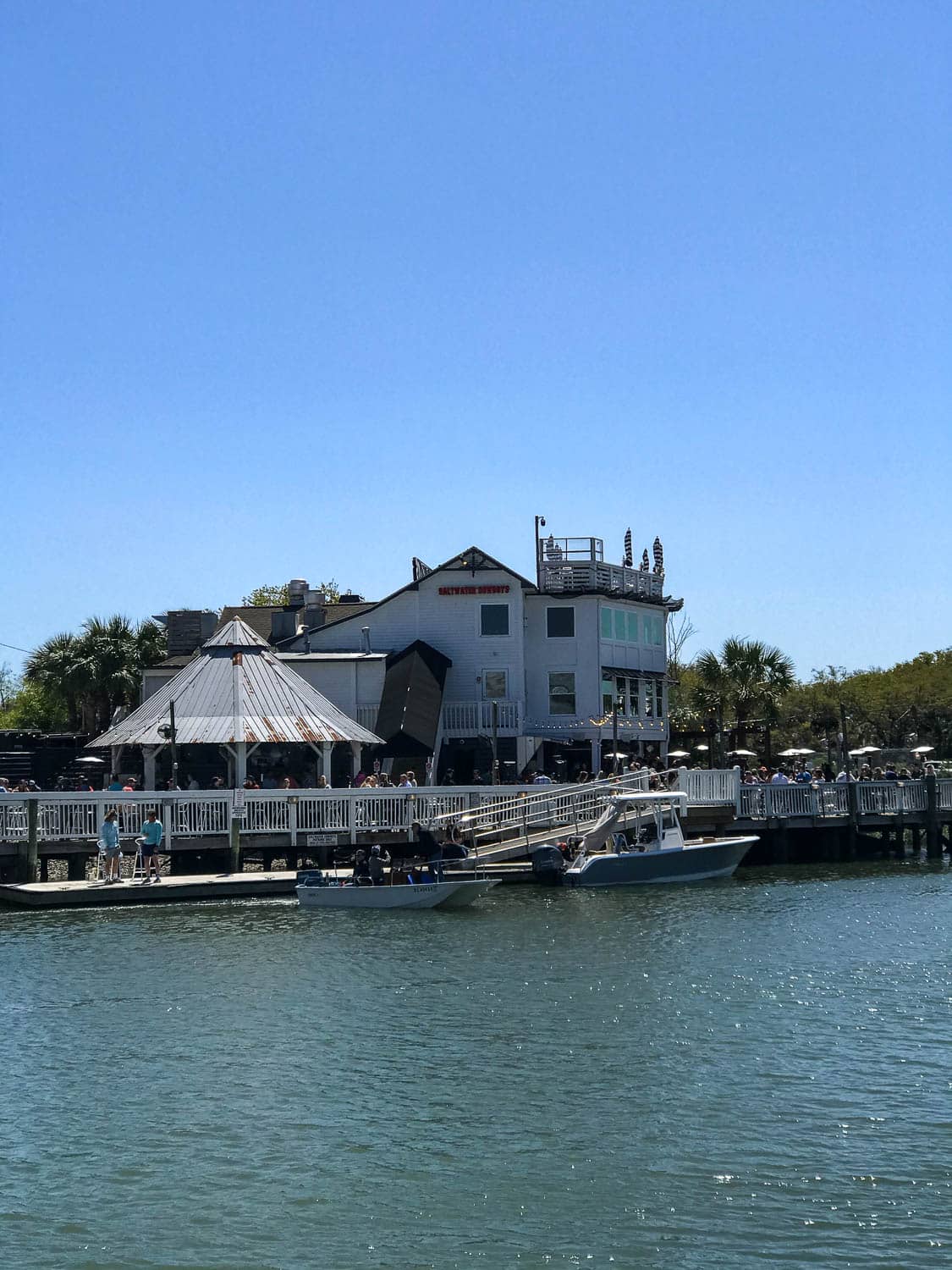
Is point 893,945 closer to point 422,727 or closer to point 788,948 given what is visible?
point 788,948

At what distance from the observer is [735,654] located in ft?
203

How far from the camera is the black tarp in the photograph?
164 ft

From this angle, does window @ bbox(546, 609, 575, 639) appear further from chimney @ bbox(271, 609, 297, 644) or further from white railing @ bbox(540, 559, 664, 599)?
chimney @ bbox(271, 609, 297, 644)

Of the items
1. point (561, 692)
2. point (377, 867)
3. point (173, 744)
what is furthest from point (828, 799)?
point (173, 744)

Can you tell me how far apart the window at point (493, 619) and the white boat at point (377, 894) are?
2115 cm

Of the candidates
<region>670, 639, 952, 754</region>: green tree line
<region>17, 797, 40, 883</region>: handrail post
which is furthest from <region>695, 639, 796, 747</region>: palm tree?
<region>17, 797, 40, 883</region>: handrail post

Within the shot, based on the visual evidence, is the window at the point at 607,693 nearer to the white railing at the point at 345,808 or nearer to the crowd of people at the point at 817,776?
the crowd of people at the point at 817,776

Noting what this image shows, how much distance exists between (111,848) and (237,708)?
8949 mm

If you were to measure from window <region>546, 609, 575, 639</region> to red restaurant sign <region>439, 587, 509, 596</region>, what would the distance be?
2083 millimetres

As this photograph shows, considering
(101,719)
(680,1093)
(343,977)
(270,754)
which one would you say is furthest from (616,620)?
(680,1093)

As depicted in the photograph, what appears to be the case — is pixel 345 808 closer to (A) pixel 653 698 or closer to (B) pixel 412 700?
(B) pixel 412 700

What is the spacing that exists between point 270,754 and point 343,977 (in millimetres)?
22596

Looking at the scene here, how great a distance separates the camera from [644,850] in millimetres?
40875

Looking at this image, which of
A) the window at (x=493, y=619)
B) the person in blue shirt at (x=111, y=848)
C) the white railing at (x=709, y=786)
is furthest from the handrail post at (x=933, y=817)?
the person in blue shirt at (x=111, y=848)
